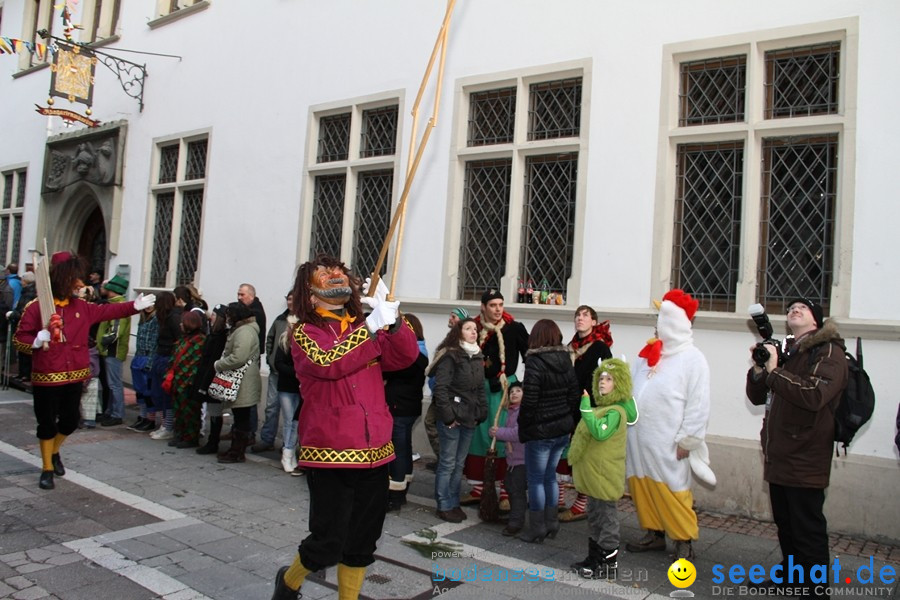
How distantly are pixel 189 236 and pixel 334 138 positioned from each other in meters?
3.51

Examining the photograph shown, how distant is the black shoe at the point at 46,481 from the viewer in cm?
627

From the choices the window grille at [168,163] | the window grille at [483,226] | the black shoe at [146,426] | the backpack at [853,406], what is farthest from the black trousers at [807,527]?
the window grille at [168,163]

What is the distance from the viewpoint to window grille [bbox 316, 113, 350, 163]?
990 cm

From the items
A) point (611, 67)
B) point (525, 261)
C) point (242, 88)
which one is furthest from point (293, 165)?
point (611, 67)

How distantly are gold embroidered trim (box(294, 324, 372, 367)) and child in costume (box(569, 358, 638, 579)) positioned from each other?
1.81 metres

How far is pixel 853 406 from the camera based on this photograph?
14.3 ft

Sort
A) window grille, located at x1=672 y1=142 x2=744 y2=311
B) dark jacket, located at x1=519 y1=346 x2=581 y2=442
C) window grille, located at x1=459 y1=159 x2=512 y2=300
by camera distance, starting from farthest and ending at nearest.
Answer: window grille, located at x1=459 y1=159 x2=512 y2=300, window grille, located at x1=672 y1=142 x2=744 y2=311, dark jacket, located at x1=519 y1=346 x2=581 y2=442

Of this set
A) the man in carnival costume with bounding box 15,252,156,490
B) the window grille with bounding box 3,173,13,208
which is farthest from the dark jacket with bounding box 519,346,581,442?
the window grille with bounding box 3,173,13,208

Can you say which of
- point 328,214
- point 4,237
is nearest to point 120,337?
point 328,214

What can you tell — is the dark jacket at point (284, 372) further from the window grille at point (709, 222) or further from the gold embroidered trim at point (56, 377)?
the window grille at point (709, 222)

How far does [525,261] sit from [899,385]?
3.68 m

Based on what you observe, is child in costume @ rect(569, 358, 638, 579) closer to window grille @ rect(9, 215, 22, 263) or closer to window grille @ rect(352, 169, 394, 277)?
window grille @ rect(352, 169, 394, 277)

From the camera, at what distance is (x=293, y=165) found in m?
10.2

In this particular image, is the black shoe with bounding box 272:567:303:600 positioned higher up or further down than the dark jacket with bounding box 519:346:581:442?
further down
